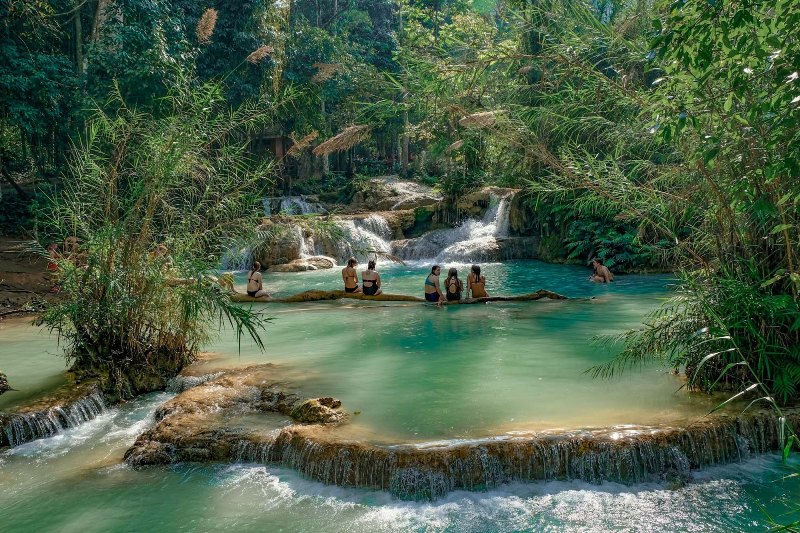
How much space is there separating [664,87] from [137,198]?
5.92m

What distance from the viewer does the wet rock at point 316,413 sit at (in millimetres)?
6824

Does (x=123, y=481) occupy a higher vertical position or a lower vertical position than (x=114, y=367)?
lower

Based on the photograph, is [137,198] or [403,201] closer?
[137,198]

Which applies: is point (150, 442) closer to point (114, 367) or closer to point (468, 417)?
point (114, 367)

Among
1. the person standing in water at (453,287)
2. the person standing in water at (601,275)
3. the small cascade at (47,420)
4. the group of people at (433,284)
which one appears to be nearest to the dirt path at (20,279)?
the group of people at (433,284)

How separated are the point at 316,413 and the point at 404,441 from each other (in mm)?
1097

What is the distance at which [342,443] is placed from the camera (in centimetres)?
620

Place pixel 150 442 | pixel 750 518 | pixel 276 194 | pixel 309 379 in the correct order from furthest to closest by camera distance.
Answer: pixel 276 194 < pixel 309 379 < pixel 150 442 < pixel 750 518

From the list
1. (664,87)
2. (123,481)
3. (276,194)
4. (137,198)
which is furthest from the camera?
(276,194)

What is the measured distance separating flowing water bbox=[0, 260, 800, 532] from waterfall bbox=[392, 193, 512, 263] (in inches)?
431

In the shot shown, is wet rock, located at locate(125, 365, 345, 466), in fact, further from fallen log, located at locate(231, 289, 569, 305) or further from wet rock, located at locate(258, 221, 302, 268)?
wet rock, located at locate(258, 221, 302, 268)

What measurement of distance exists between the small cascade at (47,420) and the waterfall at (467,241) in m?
15.5

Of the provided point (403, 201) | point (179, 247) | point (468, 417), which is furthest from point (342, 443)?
point (403, 201)

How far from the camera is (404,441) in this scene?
6.24 m
